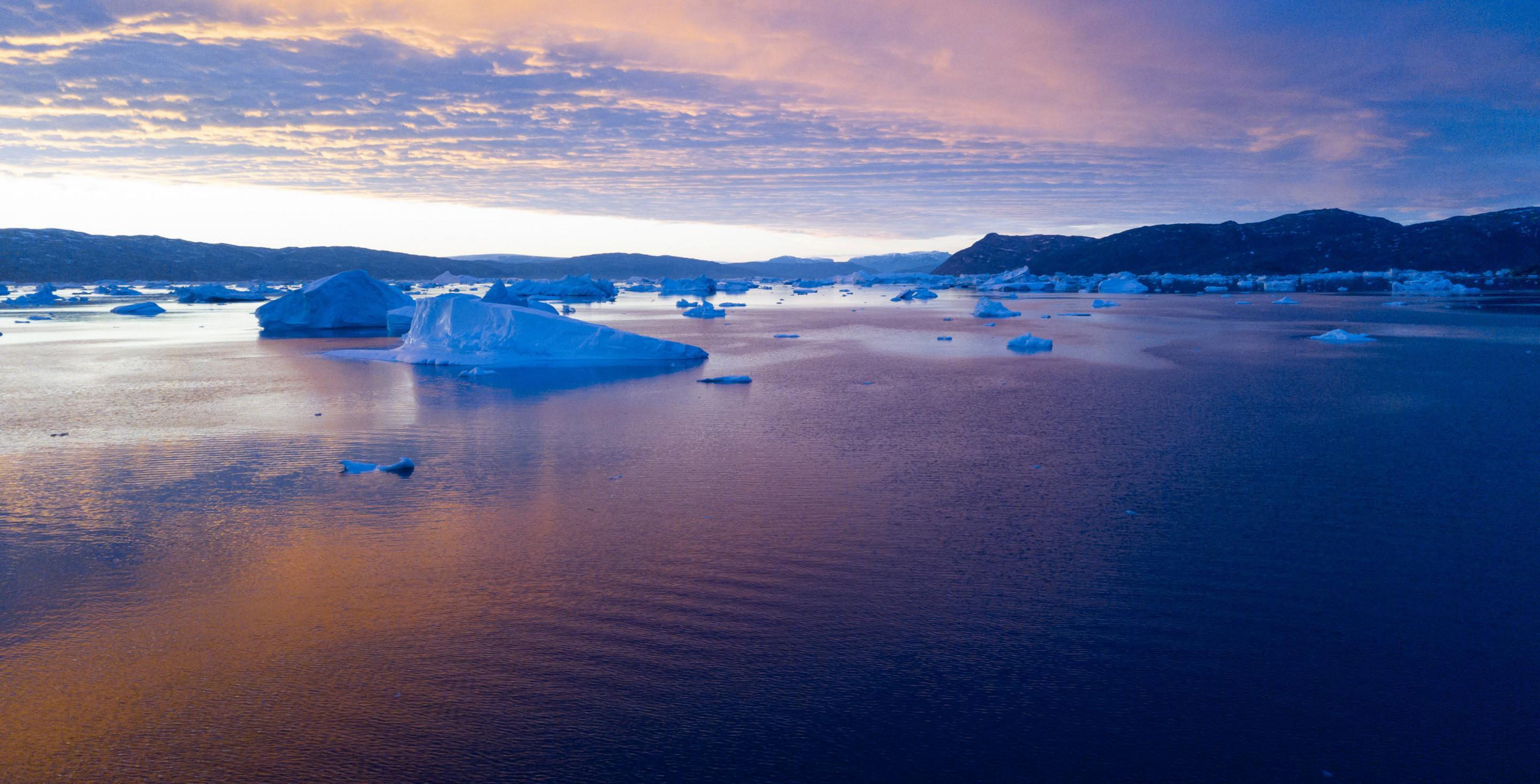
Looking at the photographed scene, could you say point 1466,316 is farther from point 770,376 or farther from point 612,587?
point 612,587

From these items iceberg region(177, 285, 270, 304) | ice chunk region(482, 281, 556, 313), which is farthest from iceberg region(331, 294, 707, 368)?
iceberg region(177, 285, 270, 304)

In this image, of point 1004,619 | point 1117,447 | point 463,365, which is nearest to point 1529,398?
point 1117,447

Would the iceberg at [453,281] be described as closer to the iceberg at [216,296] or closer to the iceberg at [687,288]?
the iceberg at [687,288]

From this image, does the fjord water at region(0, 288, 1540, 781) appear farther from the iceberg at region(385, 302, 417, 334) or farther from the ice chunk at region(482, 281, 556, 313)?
the ice chunk at region(482, 281, 556, 313)

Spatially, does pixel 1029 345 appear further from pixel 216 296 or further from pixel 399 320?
pixel 216 296

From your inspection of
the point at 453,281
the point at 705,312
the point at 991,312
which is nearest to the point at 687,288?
the point at 705,312

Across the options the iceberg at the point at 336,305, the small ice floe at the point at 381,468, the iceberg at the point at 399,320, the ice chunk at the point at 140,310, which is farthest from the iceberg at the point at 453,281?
the small ice floe at the point at 381,468
